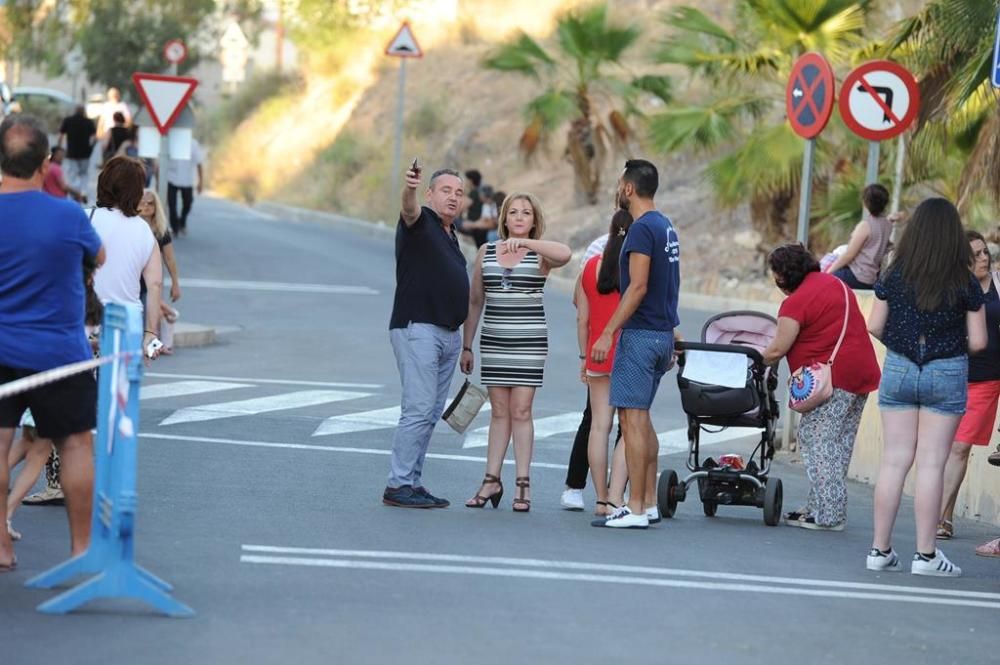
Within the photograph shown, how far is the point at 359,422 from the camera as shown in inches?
619

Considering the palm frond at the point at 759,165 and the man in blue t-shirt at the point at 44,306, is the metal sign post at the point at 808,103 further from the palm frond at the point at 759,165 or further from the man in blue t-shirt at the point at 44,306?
the palm frond at the point at 759,165

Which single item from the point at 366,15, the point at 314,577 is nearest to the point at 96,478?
the point at 314,577

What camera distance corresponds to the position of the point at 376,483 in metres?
12.4

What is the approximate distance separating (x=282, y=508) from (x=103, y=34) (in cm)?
5032

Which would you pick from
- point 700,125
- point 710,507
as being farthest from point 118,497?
point 700,125

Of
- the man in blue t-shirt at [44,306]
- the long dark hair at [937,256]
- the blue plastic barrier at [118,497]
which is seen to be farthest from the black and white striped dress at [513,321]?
the blue plastic barrier at [118,497]

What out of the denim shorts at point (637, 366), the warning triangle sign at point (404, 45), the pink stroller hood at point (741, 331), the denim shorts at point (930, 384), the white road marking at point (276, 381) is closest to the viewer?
the denim shorts at point (930, 384)

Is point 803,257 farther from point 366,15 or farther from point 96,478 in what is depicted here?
point 366,15

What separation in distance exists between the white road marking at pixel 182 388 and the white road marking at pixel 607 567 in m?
7.27

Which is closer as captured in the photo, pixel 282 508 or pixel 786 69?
pixel 282 508

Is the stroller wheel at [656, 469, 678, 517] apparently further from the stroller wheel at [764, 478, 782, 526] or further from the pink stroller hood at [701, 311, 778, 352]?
the pink stroller hood at [701, 311, 778, 352]

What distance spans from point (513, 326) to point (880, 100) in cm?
575

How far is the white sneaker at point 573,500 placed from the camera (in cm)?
1185

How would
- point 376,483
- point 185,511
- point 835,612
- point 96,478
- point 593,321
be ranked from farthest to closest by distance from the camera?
1. point 376,483
2. point 593,321
3. point 185,511
4. point 835,612
5. point 96,478
